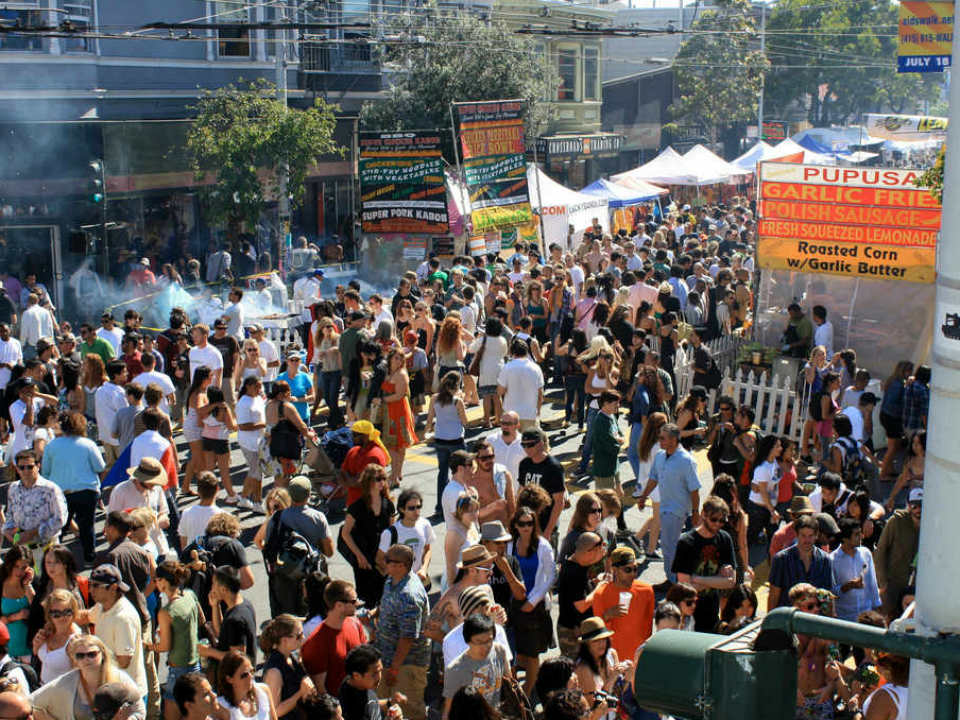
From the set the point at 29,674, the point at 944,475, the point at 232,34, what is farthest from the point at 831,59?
the point at 944,475

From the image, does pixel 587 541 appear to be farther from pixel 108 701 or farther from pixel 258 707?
pixel 108 701

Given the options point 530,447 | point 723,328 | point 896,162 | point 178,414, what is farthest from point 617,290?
point 896,162

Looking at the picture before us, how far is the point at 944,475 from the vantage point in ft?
8.94

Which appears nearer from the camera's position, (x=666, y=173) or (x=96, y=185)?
(x=96, y=185)

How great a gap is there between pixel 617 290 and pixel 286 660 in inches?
491

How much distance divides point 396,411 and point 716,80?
46.1 m

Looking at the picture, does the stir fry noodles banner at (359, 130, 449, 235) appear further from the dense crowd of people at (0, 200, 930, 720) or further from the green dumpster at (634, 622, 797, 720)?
the green dumpster at (634, 622, 797, 720)

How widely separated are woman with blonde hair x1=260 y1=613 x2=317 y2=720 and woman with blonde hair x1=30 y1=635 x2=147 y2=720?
0.67m

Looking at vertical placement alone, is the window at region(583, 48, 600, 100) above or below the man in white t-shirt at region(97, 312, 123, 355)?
above

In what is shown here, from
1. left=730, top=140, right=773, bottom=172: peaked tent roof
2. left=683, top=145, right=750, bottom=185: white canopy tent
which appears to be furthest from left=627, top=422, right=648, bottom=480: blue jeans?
left=730, top=140, right=773, bottom=172: peaked tent roof

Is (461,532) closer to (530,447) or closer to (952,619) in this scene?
(530,447)

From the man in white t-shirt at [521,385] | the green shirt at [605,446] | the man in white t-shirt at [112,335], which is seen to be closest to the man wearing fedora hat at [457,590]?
the green shirt at [605,446]

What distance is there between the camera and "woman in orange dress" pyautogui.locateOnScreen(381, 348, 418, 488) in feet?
38.4

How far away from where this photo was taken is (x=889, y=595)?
8703 millimetres
